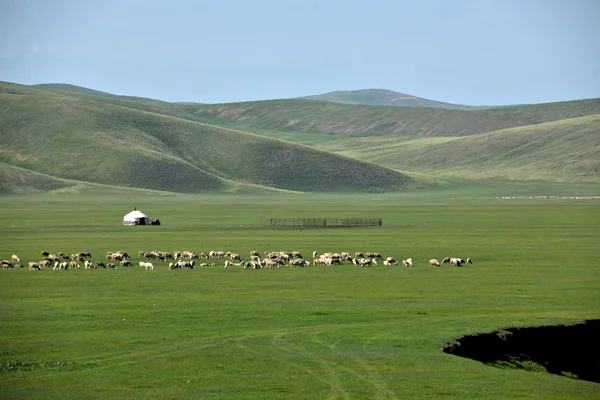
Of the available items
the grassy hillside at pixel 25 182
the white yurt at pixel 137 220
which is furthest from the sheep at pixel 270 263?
the grassy hillside at pixel 25 182

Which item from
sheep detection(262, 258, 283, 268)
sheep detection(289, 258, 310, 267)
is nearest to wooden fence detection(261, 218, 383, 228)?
sheep detection(289, 258, 310, 267)

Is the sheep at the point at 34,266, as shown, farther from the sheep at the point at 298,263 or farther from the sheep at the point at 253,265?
the sheep at the point at 298,263

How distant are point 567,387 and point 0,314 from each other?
18.6 m

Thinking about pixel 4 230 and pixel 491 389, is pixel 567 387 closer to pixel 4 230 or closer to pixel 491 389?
pixel 491 389

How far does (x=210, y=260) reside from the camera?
5538 centimetres

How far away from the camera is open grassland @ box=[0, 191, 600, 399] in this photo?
913 inches

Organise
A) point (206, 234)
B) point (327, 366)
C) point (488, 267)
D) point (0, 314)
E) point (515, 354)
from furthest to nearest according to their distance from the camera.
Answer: point (206, 234) → point (488, 267) → point (0, 314) → point (515, 354) → point (327, 366)

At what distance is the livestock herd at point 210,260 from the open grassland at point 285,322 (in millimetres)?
1071

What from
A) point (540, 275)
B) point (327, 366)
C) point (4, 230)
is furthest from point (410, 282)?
point (4, 230)

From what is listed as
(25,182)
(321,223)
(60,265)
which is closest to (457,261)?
(60,265)

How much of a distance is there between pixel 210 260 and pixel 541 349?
29188 mm

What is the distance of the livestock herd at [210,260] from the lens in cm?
5069

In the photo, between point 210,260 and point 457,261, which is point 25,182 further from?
point 457,261

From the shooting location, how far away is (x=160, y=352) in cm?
2655
